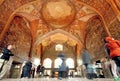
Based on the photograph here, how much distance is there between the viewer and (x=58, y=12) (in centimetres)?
1239

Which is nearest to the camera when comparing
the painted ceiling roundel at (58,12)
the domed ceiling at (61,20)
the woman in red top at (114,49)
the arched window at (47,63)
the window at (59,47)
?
the woman in red top at (114,49)

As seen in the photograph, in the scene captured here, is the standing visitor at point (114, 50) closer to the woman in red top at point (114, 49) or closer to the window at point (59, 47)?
the woman in red top at point (114, 49)

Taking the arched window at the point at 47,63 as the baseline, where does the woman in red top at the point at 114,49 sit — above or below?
below

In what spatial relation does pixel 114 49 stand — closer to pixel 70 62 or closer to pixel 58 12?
pixel 58 12

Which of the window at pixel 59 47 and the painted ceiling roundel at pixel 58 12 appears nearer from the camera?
the painted ceiling roundel at pixel 58 12

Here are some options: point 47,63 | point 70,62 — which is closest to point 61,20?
point 70,62

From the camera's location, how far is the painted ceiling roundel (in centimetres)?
1151

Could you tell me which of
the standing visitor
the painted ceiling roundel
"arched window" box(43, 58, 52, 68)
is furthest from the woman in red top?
"arched window" box(43, 58, 52, 68)

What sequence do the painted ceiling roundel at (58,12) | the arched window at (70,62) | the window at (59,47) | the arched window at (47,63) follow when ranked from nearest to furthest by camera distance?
the painted ceiling roundel at (58,12), the arched window at (70,62), the arched window at (47,63), the window at (59,47)

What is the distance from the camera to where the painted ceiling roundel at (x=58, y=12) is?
37.8 ft

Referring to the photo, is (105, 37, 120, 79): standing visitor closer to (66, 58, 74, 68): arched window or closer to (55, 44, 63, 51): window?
(66, 58, 74, 68): arched window

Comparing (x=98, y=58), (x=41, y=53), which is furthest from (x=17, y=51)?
(x=41, y=53)

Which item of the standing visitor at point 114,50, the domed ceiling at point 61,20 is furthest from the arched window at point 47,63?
the standing visitor at point 114,50

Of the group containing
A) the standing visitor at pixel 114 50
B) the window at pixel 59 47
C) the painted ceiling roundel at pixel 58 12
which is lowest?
the standing visitor at pixel 114 50
